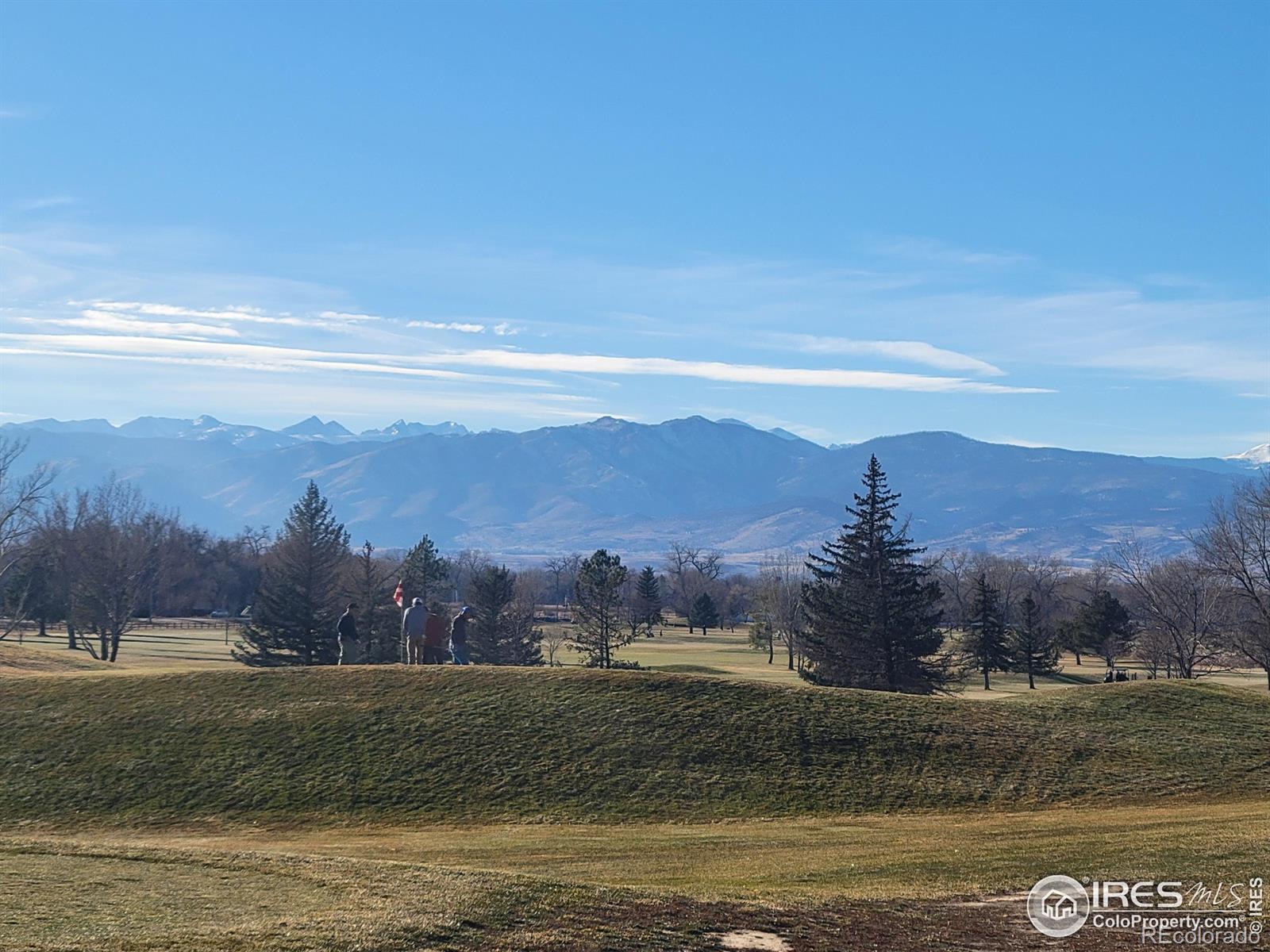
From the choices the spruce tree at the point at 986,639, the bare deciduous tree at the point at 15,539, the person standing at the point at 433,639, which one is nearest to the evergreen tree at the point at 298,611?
the bare deciduous tree at the point at 15,539

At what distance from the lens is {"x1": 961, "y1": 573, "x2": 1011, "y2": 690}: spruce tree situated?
244 ft

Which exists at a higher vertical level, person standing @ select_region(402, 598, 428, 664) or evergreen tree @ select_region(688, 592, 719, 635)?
person standing @ select_region(402, 598, 428, 664)

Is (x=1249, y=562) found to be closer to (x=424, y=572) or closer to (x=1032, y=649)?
(x=1032, y=649)

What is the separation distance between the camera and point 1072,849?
773 inches

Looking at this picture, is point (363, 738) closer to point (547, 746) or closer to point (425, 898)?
point (547, 746)

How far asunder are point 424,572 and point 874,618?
3128 cm

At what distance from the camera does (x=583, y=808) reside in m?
25.2

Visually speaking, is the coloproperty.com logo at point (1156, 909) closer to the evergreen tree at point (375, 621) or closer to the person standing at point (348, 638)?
the person standing at point (348, 638)

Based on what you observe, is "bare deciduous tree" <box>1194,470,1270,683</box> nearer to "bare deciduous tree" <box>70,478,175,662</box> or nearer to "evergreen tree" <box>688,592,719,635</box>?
"bare deciduous tree" <box>70,478,175,662</box>

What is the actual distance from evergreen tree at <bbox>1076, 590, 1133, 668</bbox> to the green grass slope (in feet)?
179

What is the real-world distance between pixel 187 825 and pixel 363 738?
5.09m

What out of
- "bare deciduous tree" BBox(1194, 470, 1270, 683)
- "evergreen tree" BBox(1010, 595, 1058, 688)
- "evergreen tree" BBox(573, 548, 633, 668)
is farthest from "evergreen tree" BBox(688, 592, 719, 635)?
"bare deciduous tree" BBox(1194, 470, 1270, 683)

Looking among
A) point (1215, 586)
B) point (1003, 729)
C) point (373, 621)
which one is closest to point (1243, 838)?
point (1003, 729)

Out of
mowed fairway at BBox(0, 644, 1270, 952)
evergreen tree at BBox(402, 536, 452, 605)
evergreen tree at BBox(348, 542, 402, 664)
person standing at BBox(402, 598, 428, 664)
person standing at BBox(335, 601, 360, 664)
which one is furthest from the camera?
evergreen tree at BBox(402, 536, 452, 605)
